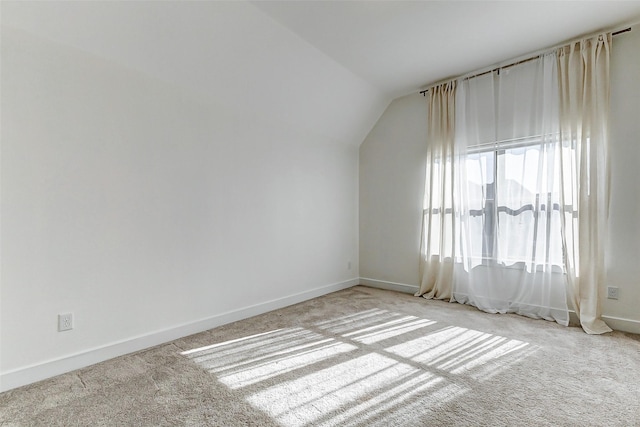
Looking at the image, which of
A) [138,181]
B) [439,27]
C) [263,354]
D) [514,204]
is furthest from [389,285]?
[138,181]

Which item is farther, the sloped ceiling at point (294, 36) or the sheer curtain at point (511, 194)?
the sheer curtain at point (511, 194)

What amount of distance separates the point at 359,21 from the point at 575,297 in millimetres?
3347

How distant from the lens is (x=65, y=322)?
212 centimetres

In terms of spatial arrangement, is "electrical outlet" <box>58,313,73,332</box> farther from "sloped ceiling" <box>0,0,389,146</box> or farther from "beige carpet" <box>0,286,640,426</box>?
"sloped ceiling" <box>0,0,389,146</box>

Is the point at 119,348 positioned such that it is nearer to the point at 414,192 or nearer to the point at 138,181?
the point at 138,181

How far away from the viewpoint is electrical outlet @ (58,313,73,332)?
6.89ft

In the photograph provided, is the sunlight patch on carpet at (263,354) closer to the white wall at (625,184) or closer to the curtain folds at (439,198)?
the curtain folds at (439,198)

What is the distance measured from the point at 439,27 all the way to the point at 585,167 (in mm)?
1948

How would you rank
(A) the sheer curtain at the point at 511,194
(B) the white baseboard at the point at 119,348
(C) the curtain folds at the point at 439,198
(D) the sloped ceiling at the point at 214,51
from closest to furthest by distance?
(B) the white baseboard at the point at 119,348, (D) the sloped ceiling at the point at 214,51, (A) the sheer curtain at the point at 511,194, (C) the curtain folds at the point at 439,198

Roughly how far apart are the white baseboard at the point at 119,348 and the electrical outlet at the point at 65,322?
7.8 inches

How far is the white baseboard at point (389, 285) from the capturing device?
430cm

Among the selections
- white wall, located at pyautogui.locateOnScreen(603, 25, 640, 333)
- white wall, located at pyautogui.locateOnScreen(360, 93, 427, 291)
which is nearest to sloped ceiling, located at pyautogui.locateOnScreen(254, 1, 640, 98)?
white wall, located at pyautogui.locateOnScreen(603, 25, 640, 333)

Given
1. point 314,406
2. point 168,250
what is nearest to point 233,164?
point 168,250

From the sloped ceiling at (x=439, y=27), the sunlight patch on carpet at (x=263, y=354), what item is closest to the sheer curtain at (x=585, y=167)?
the sloped ceiling at (x=439, y=27)
